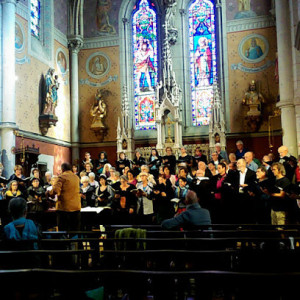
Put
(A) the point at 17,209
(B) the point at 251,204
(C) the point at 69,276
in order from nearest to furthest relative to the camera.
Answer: (C) the point at 69,276
(A) the point at 17,209
(B) the point at 251,204

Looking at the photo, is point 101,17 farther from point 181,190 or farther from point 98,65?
point 181,190

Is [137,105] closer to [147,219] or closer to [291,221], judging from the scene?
[147,219]

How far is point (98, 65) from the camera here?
17281 mm

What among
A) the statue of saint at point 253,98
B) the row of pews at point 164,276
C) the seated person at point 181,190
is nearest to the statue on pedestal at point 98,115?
the statue of saint at point 253,98

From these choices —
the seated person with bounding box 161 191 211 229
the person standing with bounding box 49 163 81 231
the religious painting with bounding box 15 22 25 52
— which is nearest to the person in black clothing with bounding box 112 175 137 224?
the person standing with bounding box 49 163 81 231

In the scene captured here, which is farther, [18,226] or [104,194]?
[104,194]

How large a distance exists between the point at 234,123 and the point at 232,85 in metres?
1.52

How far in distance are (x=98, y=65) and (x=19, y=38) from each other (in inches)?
181

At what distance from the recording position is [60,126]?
52.3 ft

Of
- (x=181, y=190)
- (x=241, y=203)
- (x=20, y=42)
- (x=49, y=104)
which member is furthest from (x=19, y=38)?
(x=241, y=203)

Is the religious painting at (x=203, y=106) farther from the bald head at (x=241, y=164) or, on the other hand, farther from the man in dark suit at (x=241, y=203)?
the man in dark suit at (x=241, y=203)

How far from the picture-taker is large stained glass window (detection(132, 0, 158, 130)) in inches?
666

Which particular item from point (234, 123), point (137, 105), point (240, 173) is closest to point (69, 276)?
point (240, 173)

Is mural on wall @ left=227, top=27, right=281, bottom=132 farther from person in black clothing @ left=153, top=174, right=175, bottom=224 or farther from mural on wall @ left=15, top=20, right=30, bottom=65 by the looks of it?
person in black clothing @ left=153, top=174, right=175, bottom=224
